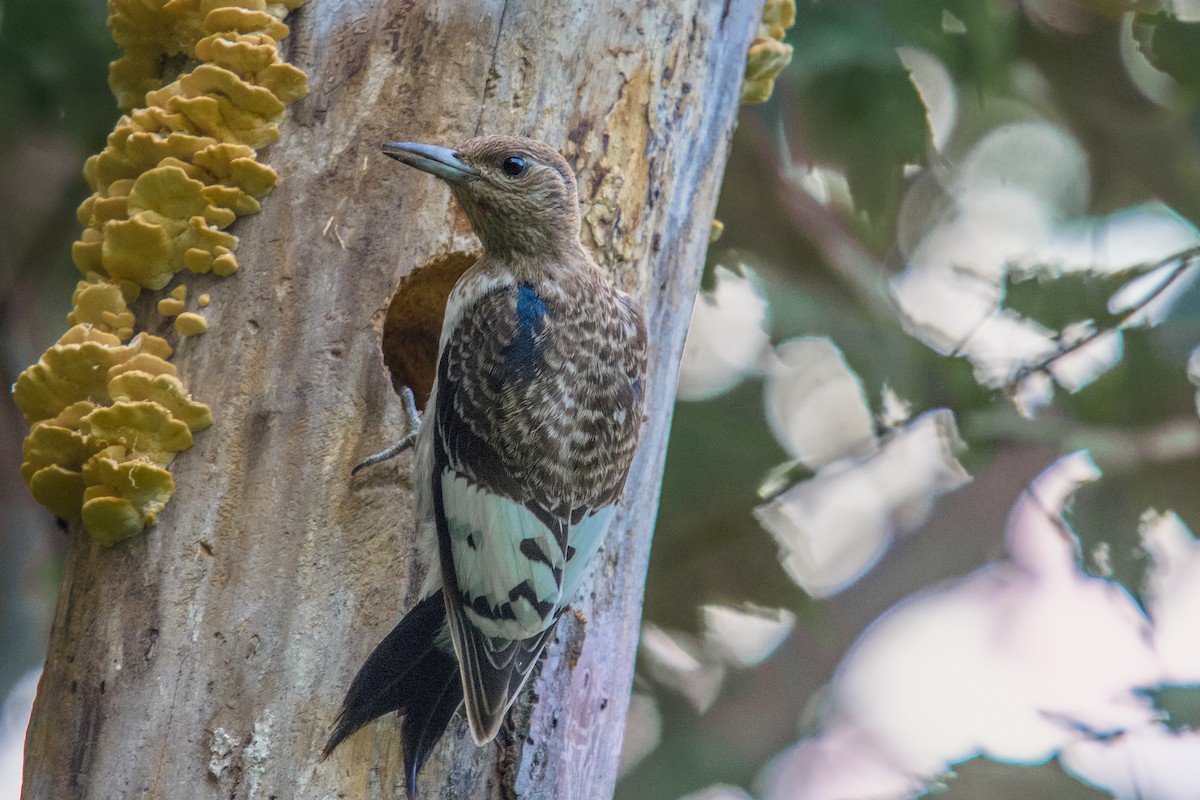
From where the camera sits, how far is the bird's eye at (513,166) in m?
2.45

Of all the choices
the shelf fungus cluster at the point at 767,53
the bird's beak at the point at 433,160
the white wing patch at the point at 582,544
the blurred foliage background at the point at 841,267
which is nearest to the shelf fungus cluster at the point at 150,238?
the bird's beak at the point at 433,160

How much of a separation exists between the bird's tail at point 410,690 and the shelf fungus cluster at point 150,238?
53 cm

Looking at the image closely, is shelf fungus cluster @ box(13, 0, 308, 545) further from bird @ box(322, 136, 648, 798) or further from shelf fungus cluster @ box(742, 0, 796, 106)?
shelf fungus cluster @ box(742, 0, 796, 106)

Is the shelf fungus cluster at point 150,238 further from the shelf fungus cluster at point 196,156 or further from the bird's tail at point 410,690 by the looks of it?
the bird's tail at point 410,690

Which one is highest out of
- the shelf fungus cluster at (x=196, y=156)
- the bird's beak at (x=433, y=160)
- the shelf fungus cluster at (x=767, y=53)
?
the shelf fungus cluster at (x=196, y=156)

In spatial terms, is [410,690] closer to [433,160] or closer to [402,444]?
[402,444]

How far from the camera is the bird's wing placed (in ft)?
7.11

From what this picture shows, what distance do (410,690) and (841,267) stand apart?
10.3 feet

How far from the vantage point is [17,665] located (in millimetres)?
4715

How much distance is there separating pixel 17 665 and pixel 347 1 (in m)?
3.36

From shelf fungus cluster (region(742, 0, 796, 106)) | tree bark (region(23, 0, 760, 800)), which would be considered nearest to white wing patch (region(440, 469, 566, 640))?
tree bark (region(23, 0, 760, 800))

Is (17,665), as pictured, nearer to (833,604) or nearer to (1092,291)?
(833,604)

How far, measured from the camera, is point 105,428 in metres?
2.23

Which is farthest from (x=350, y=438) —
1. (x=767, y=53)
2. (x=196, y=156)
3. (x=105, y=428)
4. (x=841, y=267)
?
(x=841, y=267)
